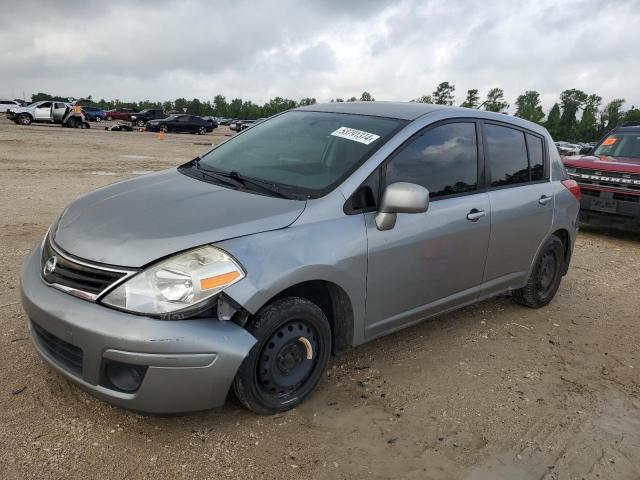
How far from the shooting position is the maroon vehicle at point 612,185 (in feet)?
25.4

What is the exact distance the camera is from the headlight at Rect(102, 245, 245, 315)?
2432 millimetres

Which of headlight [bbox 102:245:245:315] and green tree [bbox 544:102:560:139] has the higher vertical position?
green tree [bbox 544:102:560:139]

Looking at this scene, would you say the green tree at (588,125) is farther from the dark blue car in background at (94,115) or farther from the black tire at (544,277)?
the black tire at (544,277)

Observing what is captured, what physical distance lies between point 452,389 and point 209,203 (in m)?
1.88

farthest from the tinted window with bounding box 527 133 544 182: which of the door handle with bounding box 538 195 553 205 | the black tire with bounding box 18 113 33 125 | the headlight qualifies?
the black tire with bounding box 18 113 33 125

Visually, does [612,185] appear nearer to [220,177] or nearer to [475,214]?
[475,214]

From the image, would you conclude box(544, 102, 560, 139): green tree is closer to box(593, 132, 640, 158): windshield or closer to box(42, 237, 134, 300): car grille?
box(593, 132, 640, 158): windshield

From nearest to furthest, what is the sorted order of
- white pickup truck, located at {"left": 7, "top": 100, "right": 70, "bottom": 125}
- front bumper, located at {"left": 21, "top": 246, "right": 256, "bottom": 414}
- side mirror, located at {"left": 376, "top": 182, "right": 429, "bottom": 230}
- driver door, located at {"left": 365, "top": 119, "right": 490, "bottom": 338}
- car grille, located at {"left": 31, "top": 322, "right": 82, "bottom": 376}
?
1. front bumper, located at {"left": 21, "top": 246, "right": 256, "bottom": 414}
2. car grille, located at {"left": 31, "top": 322, "right": 82, "bottom": 376}
3. side mirror, located at {"left": 376, "top": 182, "right": 429, "bottom": 230}
4. driver door, located at {"left": 365, "top": 119, "right": 490, "bottom": 338}
5. white pickup truck, located at {"left": 7, "top": 100, "right": 70, "bottom": 125}

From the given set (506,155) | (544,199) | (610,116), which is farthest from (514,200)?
(610,116)

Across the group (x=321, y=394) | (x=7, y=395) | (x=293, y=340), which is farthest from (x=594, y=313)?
(x=7, y=395)

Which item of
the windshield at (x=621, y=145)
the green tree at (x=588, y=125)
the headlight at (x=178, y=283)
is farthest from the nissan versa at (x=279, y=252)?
the green tree at (x=588, y=125)

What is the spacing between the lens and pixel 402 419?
298 cm

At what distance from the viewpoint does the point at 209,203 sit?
2938mm

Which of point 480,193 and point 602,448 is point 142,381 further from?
point 480,193
